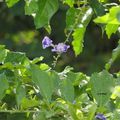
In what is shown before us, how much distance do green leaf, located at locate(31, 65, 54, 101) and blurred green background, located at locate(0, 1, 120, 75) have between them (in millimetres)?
2882

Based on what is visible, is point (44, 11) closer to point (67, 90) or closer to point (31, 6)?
point (31, 6)

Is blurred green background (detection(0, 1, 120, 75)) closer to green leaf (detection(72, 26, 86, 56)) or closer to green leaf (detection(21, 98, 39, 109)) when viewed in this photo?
green leaf (detection(72, 26, 86, 56))

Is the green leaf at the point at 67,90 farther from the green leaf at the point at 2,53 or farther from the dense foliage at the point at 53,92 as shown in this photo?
the green leaf at the point at 2,53

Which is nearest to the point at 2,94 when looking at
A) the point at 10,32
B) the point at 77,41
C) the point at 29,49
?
the point at 77,41

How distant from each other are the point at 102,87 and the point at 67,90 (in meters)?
0.07

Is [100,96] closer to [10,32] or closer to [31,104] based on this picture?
[31,104]

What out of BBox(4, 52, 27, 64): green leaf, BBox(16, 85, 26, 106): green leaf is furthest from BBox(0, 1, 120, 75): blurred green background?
BBox(16, 85, 26, 106): green leaf

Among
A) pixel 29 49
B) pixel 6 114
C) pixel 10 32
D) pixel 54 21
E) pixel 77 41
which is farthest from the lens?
pixel 10 32

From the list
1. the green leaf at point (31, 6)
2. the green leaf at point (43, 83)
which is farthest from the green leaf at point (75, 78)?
the green leaf at point (31, 6)

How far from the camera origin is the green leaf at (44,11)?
1.38m

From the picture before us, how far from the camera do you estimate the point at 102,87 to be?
1.18m

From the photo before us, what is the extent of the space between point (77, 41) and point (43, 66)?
4.2 inches

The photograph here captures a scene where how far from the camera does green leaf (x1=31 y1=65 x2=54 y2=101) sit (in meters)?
1.15

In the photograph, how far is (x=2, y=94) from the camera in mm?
1180
